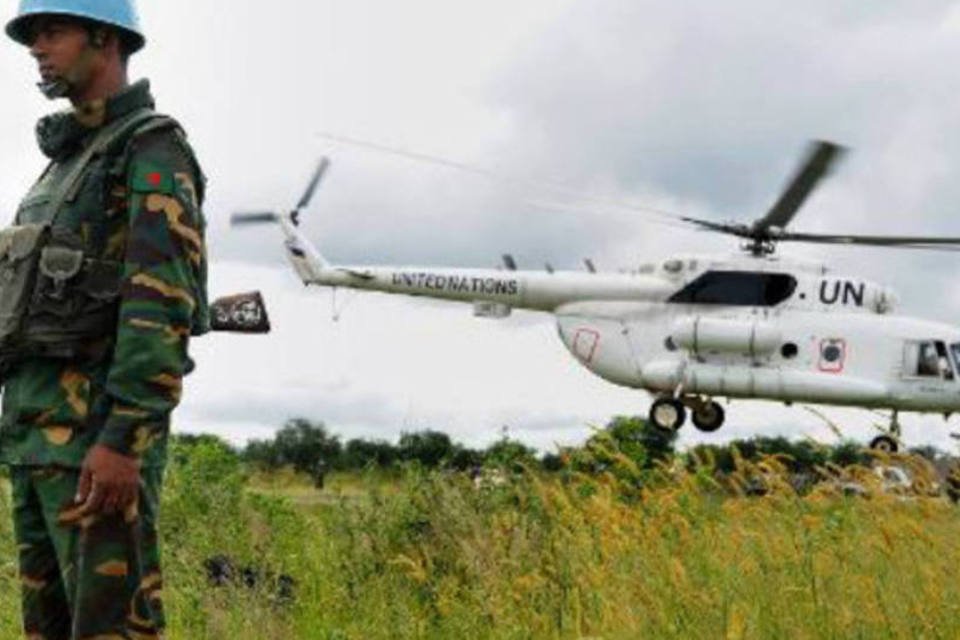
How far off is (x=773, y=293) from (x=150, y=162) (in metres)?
23.1

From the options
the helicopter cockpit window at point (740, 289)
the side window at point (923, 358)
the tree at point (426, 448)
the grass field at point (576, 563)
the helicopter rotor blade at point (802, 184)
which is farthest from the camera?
the side window at point (923, 358)

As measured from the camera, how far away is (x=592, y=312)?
27.0 metres

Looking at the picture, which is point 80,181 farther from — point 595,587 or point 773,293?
point 773,293

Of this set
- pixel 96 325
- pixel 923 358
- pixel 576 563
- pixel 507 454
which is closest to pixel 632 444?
pixel 507 454

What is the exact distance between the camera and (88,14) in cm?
352

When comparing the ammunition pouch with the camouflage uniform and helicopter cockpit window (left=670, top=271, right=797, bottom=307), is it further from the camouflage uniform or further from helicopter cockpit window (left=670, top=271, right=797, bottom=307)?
helicopter cockpit window (left=670, top=271, right=797, bottom=307)

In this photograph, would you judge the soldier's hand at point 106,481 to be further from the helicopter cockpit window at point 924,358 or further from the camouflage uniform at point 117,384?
the helicopter cockpit window at point 924,358

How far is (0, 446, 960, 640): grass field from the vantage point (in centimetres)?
492

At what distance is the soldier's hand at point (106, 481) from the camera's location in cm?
327

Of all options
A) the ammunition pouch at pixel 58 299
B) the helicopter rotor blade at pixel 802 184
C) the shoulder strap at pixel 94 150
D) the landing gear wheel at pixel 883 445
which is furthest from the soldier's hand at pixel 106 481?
the helicopter rotor blade at pixel 802 184

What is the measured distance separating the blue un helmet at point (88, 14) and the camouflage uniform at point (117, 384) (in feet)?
0.46

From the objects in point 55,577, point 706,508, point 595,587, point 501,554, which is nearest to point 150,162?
point 55,577

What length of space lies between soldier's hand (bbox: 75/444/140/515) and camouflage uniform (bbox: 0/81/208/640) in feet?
0.09

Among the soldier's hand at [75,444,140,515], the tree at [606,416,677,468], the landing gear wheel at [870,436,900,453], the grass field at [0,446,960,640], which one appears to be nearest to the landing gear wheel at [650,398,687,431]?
the tree at [606,416,677,468]
